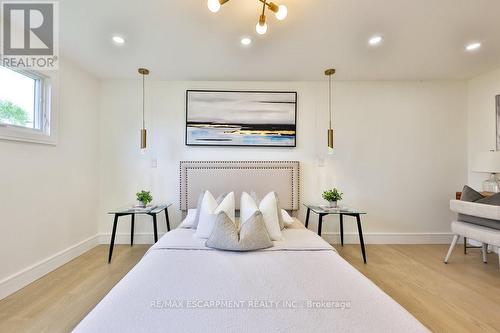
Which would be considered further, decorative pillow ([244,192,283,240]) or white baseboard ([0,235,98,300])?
decorative pillow ([244,192,283,240])

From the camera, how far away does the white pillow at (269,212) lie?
89.6 inches

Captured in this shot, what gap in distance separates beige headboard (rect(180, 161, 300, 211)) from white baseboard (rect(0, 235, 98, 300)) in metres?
1.32

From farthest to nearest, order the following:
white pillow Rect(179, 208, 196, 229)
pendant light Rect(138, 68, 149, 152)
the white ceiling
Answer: pendant light Rect(138, 68, 149, 152), white pillow Rect(179, 208, 196, 229), the white ceiling

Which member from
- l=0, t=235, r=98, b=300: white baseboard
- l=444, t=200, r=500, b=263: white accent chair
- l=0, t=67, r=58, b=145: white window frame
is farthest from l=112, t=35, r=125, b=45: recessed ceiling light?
l=444, t=200, r=500, b=263: white accent chair

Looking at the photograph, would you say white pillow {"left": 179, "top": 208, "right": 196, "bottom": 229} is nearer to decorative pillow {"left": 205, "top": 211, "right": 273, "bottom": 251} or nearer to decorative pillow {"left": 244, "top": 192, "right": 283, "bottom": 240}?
decorative pillow {"left": 244, "top": 192, "right": 283, "bottom": 240}

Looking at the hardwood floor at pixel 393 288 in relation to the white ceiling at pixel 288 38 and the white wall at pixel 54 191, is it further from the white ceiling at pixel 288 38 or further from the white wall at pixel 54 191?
the white ceiling at pixel 288 38

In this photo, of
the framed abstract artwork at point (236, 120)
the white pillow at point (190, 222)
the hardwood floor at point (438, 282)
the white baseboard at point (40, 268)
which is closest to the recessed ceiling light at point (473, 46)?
the framed abstract artwork at point (236, 120)

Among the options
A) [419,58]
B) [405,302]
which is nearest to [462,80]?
[419,58]

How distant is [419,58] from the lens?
2895 mm

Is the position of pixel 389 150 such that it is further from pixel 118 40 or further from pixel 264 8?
pixel 118 40

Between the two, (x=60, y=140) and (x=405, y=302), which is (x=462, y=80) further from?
(x=60, y=140)

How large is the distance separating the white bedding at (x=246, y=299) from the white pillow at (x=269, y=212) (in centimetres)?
47

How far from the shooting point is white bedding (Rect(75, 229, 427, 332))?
102 cm

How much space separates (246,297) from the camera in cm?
123
